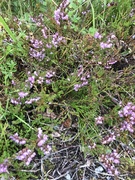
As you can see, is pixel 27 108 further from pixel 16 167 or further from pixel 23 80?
pixel 16 167

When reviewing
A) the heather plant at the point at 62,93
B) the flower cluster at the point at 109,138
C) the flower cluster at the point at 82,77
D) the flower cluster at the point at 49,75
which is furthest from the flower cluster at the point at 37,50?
the flower cluster at the point at 109,138

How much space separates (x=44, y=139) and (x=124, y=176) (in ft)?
1.78

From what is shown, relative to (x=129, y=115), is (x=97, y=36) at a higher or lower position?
higher

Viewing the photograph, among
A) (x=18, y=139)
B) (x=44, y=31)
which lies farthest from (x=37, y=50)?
(x=18, y=139)

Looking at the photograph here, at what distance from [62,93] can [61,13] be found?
45 centimetres

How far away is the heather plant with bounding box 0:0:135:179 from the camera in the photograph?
5.74 feet

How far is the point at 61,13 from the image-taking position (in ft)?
6.03

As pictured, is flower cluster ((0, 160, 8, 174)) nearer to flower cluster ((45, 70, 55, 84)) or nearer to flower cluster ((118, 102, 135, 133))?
flower cluster ((45, 70, 55, 84))

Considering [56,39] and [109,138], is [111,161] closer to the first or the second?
[109,138]

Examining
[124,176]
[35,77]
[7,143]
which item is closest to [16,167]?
[7,143]

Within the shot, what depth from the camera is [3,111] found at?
A: 179cm

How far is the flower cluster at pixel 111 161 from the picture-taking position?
5.64ft

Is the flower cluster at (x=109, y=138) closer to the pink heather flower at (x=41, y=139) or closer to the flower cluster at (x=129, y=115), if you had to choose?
the flower cluster at (x=129, y=115)

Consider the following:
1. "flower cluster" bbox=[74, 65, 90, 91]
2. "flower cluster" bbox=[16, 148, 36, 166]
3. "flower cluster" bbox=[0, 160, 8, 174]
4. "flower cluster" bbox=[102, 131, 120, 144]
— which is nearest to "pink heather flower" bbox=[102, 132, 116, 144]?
"flower cluster" bbox=[102, 131, 120, 144]
